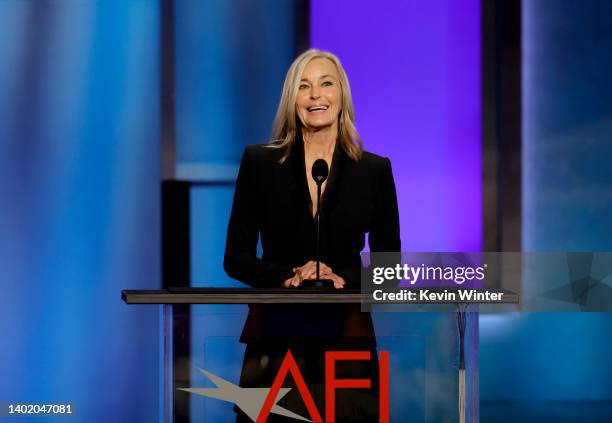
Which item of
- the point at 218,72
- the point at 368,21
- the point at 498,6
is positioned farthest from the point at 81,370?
the point at 498,6

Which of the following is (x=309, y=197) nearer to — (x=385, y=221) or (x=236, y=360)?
(x=385, y=221)

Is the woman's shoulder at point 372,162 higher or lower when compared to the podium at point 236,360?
higher

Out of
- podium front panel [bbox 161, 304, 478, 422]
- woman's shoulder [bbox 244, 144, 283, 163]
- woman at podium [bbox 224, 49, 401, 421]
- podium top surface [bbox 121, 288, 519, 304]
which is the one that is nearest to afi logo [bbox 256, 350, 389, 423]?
podium front panel [bbox 161, 304, 478, 422]

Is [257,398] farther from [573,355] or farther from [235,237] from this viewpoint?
[573,355]

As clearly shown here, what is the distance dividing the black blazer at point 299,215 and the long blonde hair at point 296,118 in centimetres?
3

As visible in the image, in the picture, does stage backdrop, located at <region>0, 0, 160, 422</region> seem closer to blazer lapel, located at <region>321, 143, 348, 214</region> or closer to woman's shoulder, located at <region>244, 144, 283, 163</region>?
woman's shoulder, located at <region>244, 144, 283, 163</region>

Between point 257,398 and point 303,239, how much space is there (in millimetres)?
655

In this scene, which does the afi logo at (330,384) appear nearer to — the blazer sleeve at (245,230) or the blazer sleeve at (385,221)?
the blazer sleeve at (245,230)

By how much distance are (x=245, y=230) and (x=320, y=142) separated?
1.28 feet

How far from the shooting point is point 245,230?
2875 millimetres

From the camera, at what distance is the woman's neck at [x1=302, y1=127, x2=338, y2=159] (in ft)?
9.77

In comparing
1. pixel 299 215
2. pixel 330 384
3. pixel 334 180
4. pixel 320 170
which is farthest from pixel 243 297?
pixel 334 180

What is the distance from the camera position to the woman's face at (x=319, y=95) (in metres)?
2.94

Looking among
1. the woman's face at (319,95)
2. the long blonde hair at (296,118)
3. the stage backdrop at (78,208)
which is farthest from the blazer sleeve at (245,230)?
the stage backdrop at (78,208)
